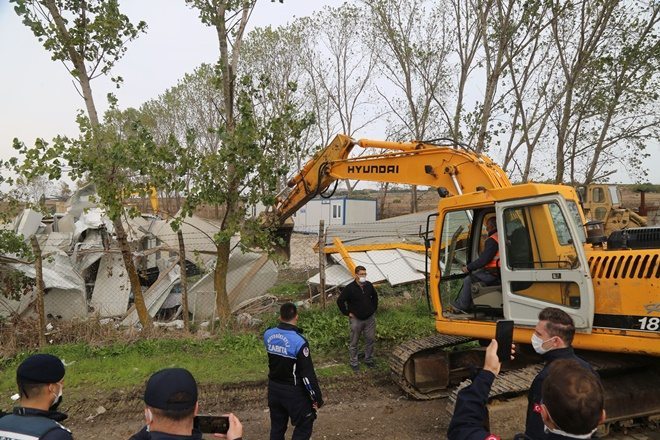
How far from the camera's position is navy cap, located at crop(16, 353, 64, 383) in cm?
258

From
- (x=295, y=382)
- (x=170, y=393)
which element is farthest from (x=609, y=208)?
(x=170, y=393)

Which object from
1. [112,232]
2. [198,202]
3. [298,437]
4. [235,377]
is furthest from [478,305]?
[112,232]

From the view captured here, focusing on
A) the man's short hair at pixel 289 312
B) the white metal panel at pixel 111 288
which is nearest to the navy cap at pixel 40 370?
the man's short hair at pixel 289 312

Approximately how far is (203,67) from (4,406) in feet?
21.9

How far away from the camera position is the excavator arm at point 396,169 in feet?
22.1

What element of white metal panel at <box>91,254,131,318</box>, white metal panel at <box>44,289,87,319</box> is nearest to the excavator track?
white metal panel at <box>91,254,131,318</box>

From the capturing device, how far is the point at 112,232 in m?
12.0

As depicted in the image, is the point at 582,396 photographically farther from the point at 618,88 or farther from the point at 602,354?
the point at 618,88

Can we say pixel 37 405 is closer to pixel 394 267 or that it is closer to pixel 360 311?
pixel 360 311

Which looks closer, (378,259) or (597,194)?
(378,259)

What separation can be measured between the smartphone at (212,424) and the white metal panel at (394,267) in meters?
9.48

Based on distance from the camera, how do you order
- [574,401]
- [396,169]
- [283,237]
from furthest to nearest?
[283,237]
[396,169]
[574,401]

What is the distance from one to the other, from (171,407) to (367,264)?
1000 cm

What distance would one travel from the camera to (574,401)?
2111 millimetres
